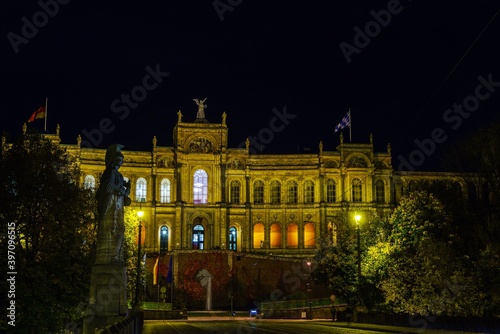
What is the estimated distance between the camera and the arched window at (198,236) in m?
82.4

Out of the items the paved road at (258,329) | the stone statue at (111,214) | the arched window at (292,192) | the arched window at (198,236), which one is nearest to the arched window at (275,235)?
the arched window at (292,192)

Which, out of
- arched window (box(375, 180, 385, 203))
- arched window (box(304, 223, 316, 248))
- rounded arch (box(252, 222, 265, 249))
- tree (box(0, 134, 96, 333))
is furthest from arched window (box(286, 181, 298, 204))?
tree (box(0, 134, 96, 333))

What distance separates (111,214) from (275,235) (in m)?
64.0

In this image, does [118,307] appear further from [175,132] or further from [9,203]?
[175,132]

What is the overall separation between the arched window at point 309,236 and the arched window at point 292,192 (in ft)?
11.2

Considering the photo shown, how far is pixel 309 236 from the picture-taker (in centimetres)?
→ 8506

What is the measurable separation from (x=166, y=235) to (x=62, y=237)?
164ft

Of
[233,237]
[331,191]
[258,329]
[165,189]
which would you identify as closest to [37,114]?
[165,189]

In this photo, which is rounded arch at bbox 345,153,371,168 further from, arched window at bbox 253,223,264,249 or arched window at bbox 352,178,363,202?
arched window at bbox 253,223,264,249

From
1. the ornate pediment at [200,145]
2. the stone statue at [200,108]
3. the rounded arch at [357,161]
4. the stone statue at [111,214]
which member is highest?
the stone statue at [200,108]

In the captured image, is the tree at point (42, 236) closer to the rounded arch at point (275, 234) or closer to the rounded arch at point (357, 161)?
the rounded arch at point (275, 234)

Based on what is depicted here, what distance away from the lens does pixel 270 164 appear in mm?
85562

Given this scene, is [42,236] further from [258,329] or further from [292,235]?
[292,235]

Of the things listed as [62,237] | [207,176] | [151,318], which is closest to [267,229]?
[207,176]
